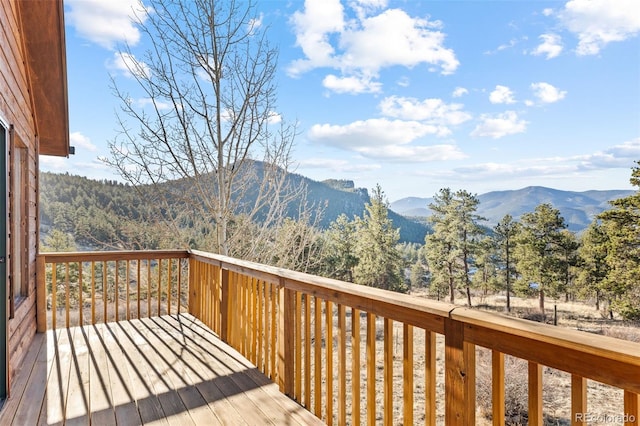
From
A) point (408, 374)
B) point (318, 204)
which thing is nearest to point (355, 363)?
point (408, 374)

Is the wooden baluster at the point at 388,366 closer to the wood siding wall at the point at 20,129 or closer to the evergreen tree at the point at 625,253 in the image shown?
the wood siding wall at the point at 20,129

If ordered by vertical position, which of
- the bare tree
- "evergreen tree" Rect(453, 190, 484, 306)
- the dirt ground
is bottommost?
the dirt ground

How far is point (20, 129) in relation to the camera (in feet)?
10.8

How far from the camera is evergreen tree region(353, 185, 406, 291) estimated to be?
2617cm

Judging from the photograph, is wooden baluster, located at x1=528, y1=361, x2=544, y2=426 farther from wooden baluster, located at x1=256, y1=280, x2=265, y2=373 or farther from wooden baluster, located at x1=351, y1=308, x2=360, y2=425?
wooden baluster, located at x1=256, y1=280, x2=265, y2=373

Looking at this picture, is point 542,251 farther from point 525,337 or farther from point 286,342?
point 525,337

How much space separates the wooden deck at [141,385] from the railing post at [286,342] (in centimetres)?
9

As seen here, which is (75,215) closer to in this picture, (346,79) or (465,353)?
(465,353)

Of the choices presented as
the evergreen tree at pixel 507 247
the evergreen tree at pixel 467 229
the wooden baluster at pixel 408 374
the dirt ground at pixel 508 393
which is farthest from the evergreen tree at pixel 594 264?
the wooden baluster at pixel 408 374

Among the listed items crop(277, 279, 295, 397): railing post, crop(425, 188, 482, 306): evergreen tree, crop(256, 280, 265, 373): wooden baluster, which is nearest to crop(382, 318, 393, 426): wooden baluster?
crop(277, 279, 295, 397): railing post

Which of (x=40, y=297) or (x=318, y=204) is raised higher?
(x=318, y=204)

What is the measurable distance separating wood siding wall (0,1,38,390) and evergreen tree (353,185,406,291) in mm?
23268

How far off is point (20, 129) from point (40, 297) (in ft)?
6.10

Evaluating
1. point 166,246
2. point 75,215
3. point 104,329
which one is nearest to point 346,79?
point 75,215
